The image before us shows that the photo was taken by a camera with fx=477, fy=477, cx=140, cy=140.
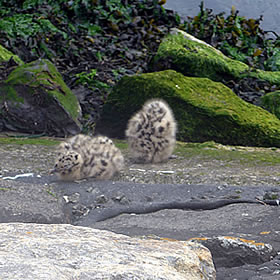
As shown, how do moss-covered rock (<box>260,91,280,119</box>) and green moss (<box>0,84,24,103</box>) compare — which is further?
moss-covered rock (<box>260,91,280,119</box>)

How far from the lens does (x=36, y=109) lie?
9219 millimetres

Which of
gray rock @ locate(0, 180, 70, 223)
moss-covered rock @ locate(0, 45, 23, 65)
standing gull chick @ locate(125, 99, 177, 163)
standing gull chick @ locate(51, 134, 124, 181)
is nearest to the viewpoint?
gray rock @ locate(0, 180, 70, 223)

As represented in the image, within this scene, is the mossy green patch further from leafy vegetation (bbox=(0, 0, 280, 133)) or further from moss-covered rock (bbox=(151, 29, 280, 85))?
moss-covered rock (bbox=(151, 29, 280, 85))

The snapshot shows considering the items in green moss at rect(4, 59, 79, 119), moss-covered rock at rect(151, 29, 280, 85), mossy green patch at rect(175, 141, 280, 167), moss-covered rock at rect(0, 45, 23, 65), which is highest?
moss-covered rock at rect(151, 29, 280, 85)

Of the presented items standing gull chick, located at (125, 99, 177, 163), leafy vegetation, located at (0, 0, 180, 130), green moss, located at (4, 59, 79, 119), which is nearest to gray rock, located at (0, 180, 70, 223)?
standing gull chick, located at (125, 99, 177, 163)

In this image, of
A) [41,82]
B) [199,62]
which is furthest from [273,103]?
[41,82]

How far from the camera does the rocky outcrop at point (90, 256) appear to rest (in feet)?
6.64

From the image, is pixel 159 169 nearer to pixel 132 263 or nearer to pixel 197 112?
pixel 197 112

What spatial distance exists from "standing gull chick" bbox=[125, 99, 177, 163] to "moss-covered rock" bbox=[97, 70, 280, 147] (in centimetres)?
192

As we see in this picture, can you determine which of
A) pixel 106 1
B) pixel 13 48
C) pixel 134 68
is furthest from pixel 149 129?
pixel 106 1

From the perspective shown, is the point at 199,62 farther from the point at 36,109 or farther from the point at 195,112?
the point at 36,109

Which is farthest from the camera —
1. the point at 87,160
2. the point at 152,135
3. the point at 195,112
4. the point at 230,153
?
the point at 195,112

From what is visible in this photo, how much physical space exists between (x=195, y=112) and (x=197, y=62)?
3197mm

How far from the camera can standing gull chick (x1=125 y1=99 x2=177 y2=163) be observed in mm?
6773
